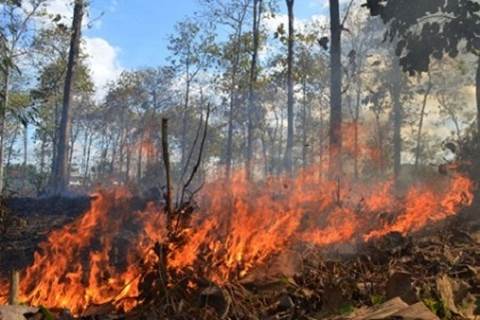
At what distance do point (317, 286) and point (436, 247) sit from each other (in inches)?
86.8

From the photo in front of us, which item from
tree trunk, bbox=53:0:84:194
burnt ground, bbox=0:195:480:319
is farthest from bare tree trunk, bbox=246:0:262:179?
burnt ground, bbox=0:195:480:319

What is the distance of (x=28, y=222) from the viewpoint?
13.0 m

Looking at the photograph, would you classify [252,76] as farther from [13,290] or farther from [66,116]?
[13,290]

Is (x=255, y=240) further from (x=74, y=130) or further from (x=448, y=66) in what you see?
(x=74, y=130)

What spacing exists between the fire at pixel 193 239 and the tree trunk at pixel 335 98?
725 mm

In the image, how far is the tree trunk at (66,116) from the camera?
2009 cm

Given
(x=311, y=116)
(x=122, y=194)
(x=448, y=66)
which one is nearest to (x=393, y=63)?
(x=448, y=66)

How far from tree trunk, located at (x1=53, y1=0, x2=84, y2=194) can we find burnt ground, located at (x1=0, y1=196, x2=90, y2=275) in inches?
156

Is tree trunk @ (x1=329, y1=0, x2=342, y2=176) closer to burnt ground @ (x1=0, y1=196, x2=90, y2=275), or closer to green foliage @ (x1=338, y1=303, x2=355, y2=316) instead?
burnt ground @ (x1=0, y1=196, x2=90, y2=275)

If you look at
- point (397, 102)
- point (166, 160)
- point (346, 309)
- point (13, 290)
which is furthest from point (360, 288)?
point (397, 102)

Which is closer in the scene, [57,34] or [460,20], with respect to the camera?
[460,20]

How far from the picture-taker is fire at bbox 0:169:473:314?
5691 millimetres

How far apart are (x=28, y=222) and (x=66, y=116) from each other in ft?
28.2

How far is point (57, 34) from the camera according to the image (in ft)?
101
